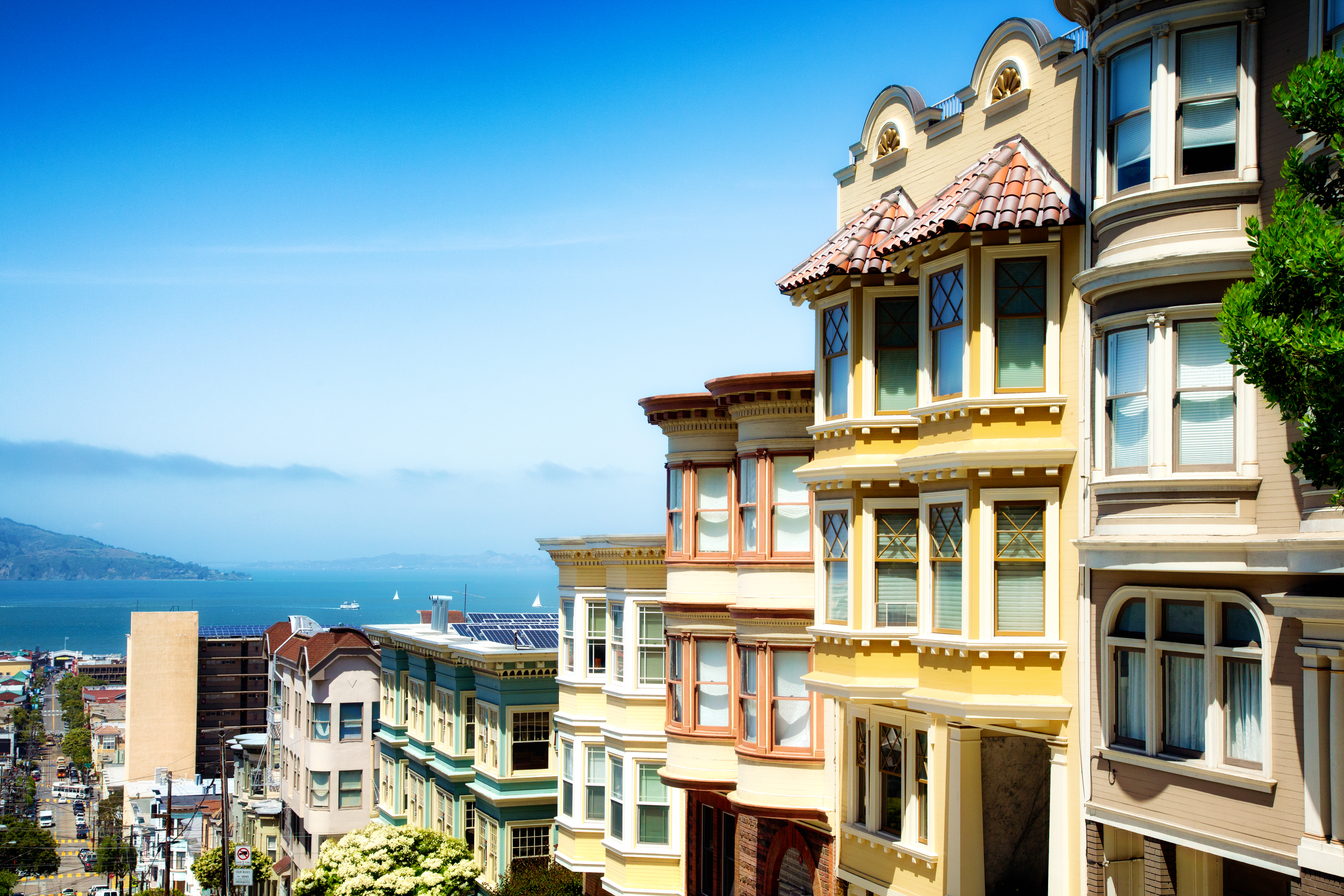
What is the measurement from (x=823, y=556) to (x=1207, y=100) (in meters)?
9.52

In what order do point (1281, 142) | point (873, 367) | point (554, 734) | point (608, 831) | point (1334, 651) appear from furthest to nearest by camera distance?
point (554, 734) < point (608, 831) < point (873, 367) < point (1281, 142) < point (1334, 651)

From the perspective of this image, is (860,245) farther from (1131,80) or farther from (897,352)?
(1131,80)

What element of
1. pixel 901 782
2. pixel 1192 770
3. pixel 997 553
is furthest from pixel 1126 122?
pixel 901 782

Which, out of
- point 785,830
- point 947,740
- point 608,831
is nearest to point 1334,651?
point 947,740

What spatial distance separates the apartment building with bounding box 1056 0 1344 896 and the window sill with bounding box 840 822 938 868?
316cm

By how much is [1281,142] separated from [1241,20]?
1504 mm

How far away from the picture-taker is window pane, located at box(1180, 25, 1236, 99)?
1461cm

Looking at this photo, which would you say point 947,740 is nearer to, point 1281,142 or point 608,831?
point 1281,142

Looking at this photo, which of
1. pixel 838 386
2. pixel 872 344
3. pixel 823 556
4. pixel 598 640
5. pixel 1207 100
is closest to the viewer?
pixel 1207 100

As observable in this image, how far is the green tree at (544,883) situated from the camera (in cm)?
3416

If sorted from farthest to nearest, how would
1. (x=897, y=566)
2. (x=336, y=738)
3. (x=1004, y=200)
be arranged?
(x=336, y=738) < (x=897, y=566) < (x=1004, y=200)

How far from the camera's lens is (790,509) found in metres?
25.0

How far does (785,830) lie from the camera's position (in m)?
24.2

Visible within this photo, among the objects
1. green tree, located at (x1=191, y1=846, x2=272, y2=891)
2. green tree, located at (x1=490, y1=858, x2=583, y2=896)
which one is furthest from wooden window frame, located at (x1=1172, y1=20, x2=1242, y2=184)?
green tree, located at (x1=191, y1=846, x2=272, y2=891)
